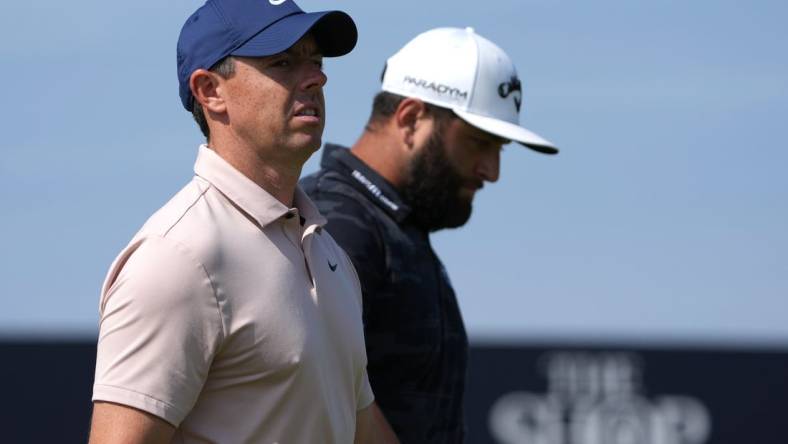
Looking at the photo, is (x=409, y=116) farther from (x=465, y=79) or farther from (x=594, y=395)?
(x=594, y=395)

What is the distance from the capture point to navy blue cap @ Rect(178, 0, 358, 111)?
2.49 m

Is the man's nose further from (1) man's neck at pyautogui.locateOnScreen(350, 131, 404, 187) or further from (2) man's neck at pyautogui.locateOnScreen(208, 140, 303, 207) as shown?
(1) man's neck at pyautogui.locateOnScreen(350, 131, 404, 187)

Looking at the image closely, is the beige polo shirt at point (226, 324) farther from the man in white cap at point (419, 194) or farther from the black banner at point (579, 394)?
the black banner at point (579, 394)

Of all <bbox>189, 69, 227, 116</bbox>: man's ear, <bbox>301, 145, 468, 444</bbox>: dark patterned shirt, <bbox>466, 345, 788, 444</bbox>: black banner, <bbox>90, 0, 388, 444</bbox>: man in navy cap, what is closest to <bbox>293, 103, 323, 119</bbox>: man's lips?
<bbox>90, 0, 388, 444</bbox>: man in navy cap

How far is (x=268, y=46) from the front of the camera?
247cm

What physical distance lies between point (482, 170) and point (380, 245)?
0.47m

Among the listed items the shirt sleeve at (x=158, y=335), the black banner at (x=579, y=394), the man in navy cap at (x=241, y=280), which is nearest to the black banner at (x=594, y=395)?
the black banner at (x=579, y=394)

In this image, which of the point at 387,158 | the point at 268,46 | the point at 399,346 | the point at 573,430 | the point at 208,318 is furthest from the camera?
the point at 573,430

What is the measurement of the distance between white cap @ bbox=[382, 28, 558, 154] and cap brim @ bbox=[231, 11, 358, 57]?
1212 millimetres

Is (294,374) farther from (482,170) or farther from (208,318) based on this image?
(482,170)

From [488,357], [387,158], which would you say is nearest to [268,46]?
[387,158]

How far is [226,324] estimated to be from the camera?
2.28 m

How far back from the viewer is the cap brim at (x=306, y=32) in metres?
2.48

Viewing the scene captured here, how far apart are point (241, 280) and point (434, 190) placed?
1474 millimetres
